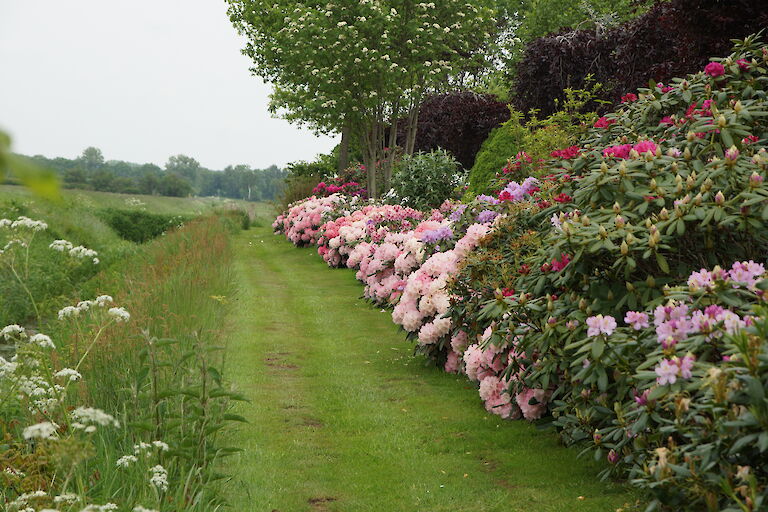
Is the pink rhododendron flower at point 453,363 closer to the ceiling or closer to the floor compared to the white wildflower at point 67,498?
closer to the floor

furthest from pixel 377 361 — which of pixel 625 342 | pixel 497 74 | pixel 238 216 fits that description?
pixel 497 74

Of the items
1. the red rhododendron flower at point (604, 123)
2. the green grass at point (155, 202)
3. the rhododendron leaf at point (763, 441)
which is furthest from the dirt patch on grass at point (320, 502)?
the green grass at point (155, 202)

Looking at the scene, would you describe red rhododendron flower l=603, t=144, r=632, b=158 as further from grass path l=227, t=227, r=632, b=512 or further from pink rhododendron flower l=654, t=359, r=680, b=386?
pink rhododendron flower l=654, t=359, r=680, b=386

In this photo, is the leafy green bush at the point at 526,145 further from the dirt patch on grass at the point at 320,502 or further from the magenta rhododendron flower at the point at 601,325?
the dirt patch on grass at the point at 320,502

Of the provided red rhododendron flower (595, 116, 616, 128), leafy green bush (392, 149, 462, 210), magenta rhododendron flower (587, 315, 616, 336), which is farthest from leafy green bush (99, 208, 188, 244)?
magenta rhododendron flower (587, 315, 616, 336)

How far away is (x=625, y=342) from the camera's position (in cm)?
388

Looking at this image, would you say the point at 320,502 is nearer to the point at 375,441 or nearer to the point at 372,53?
the point at 375,441

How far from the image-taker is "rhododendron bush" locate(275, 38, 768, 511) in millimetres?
3025

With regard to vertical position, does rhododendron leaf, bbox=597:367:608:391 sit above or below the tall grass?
above

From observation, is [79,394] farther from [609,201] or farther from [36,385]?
[609,201]

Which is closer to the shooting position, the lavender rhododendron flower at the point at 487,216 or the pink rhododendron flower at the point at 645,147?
the pink rhododendron flower at the point at 645,147

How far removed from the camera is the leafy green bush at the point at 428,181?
16672 millimetres

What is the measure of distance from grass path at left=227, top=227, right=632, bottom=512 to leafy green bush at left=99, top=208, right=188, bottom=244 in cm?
1710

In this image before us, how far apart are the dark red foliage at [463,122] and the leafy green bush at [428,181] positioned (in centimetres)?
483
